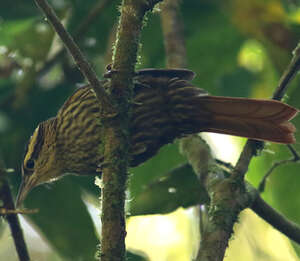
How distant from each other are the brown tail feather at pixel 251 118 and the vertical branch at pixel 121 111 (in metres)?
0.73

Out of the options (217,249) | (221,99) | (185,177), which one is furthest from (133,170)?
(217,249)

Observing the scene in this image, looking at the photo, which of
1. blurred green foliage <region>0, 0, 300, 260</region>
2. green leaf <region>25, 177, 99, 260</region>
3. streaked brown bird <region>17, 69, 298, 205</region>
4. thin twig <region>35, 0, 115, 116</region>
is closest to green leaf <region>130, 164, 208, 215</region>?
blurred green foliage <region>0, 0, 300, 260</region>

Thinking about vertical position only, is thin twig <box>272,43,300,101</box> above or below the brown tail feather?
above

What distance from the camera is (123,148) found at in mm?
2461

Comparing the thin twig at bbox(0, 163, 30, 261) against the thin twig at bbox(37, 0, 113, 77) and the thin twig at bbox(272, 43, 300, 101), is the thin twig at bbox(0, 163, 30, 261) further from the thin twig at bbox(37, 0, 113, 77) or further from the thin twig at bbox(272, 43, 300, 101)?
the thin twig at bbox(37, 0, 113, 77)

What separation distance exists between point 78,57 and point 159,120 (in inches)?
42.6

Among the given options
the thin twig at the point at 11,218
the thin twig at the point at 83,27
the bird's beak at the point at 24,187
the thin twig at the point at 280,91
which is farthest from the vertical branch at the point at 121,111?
the thin twig at the point at 83,27

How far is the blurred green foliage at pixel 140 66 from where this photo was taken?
344 cm

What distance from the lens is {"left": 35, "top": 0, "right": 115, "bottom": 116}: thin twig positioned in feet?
7.18

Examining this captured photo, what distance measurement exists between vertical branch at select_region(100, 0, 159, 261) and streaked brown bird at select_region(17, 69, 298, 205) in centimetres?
56

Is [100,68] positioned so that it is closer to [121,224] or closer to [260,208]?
[260,208]

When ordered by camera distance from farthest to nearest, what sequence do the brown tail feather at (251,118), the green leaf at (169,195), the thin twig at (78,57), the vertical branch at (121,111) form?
the green leaf at (169,195) < the brown tail feather at (251,118) < the vertical branch at (121,111) < the thin twig at (78,57)

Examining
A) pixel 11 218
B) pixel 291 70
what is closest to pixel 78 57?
pixel 11 218

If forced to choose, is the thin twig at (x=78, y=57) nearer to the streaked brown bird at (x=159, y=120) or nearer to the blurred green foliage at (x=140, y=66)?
the streaked brown bird at (x=159, y=120)
